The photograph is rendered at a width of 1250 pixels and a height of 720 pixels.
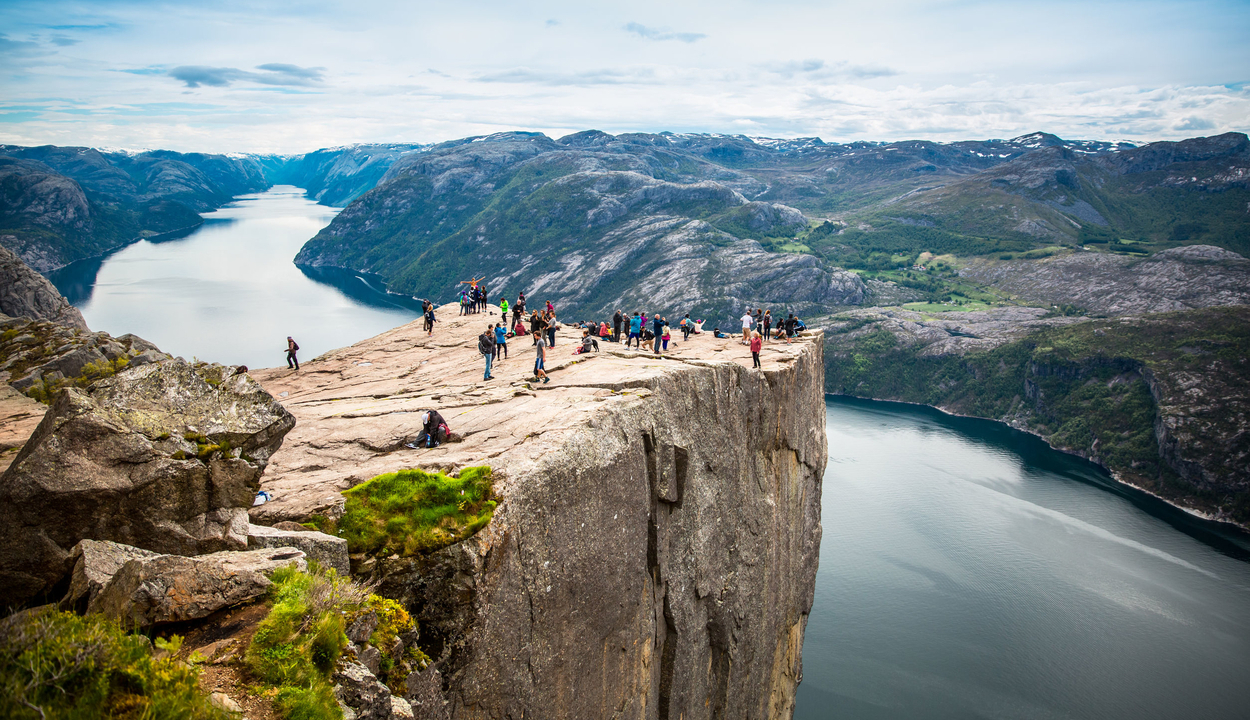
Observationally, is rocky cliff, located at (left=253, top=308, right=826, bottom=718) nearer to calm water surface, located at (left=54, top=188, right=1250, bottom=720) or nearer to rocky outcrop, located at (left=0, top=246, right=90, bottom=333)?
calm water surface, located at (left=54, top=188, right=1250, bottom=720)

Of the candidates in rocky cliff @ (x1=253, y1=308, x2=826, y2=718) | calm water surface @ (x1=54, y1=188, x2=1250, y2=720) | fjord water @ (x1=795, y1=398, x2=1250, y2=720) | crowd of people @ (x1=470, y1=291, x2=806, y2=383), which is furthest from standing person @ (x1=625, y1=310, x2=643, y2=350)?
fjord water @ (x1=795, y1=398, x2=1250, y2=720)

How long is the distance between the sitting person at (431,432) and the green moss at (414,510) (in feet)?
13.3

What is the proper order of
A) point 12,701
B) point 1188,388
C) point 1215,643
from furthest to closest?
1. point 1188,388
2. point 1215,643
3. point 12,701

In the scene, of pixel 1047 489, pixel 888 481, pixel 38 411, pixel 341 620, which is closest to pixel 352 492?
pixel 341 620

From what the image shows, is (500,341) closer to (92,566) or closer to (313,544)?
(313,544)

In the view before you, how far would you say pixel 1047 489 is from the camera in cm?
12206

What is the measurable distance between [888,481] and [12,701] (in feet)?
403

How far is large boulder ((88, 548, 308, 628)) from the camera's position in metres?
10.2

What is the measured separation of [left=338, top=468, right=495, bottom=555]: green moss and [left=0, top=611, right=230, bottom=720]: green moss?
6.56 metres

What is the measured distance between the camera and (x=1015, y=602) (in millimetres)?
80125

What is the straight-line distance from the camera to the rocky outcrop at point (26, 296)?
67.2m

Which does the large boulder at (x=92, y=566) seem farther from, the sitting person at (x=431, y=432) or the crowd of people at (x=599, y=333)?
the crowd of people at (x=599, y=333)

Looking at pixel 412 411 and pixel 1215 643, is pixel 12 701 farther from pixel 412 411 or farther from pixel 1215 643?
pixel 1215 643

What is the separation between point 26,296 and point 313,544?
8187cm
